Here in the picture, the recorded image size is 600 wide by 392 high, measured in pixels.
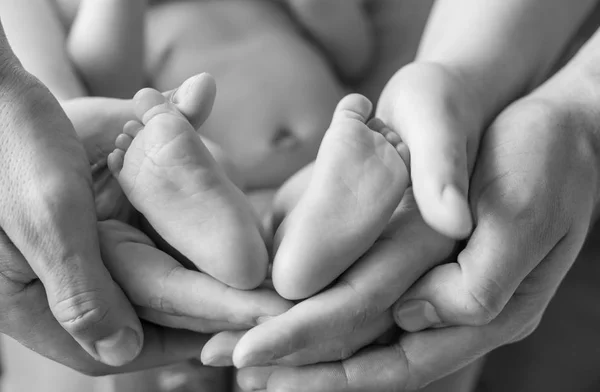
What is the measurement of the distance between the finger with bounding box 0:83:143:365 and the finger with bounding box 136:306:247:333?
0.11 ft

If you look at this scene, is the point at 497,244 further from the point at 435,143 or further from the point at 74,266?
the point at 74,266

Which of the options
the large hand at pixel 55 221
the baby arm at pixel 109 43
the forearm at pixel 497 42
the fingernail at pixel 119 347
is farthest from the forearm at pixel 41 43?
the forearm at pixel 497 42

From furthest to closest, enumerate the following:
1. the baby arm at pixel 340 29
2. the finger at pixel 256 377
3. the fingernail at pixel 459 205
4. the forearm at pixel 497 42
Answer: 1. the baby arm at pixel 340 29
2. the forearm at pixel 497 42
3. the finger at pixel 256 377
4. the fingernail at pixel 459 205

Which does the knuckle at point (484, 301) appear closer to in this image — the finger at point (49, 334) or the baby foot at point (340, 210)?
the baby foot at point (340, 210)

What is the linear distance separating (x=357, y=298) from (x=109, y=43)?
16.8 inches

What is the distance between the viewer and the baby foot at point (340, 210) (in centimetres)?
47

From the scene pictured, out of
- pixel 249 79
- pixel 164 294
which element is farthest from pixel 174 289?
pixel 249 79

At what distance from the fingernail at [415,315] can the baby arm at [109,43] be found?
1.36 feet

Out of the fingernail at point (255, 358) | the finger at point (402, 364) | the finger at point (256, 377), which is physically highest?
the fingernail at point (255, 358)

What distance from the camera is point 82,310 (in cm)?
48

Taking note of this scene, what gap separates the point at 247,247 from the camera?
0.47m

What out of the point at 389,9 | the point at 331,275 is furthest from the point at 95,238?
the point at 389,9

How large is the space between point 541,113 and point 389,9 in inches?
18.1

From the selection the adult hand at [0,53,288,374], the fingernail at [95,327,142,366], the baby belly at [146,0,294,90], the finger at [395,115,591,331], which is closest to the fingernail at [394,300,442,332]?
the finger at [395,115,591,331]
